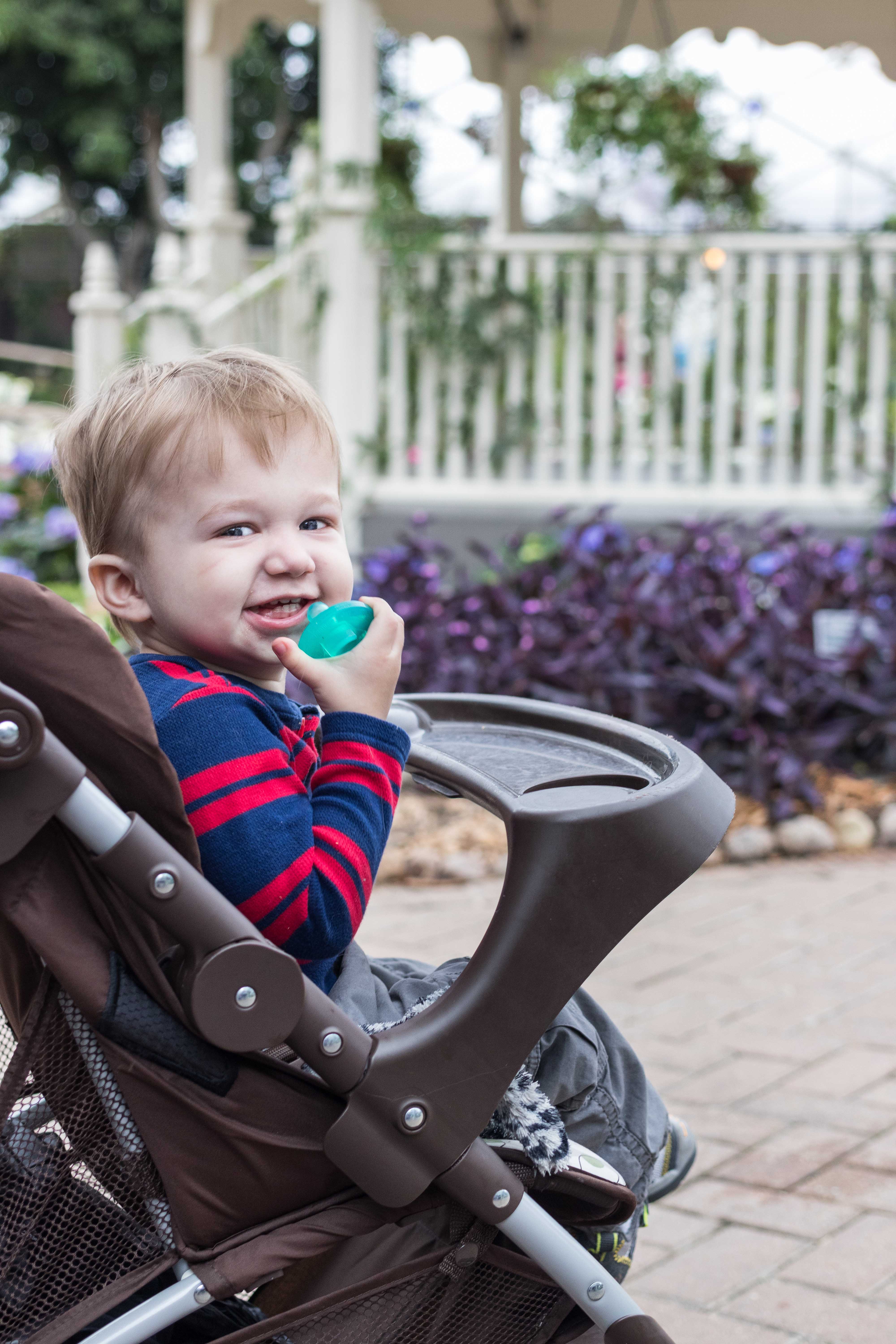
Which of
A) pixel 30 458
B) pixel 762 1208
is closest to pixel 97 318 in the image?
pixel 30 458

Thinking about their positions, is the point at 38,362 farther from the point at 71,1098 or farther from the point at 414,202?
the point at 71,1098

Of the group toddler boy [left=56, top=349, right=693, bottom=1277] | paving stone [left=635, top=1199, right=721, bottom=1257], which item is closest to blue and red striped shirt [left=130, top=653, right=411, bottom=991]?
toddler boy [left=56, top=349, right=693, bottom=1277]

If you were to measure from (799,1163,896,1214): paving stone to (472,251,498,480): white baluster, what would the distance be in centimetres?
430

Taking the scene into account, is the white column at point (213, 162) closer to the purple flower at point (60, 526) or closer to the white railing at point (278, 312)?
the white railing at point (278, 312)

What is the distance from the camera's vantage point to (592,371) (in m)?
6.66

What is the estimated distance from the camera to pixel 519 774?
1342 mm

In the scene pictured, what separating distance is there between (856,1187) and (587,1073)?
1.04m

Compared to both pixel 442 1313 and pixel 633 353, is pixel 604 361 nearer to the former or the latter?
pixel 633 353

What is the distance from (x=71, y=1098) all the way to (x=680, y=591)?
3570mm

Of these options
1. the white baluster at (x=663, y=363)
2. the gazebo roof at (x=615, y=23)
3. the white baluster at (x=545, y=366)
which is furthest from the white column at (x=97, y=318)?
the white baluster at (x=663, y=363)

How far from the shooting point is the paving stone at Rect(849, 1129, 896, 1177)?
2.15 m

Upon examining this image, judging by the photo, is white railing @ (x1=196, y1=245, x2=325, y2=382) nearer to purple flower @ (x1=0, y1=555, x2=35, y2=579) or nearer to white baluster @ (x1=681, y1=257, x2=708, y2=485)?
purple flower @ (x1=0, y1=555, x2=35, y2=579)

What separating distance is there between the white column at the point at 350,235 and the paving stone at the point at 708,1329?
14.3 feet

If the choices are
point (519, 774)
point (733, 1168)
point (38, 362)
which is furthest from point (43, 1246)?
point (38, 362)
